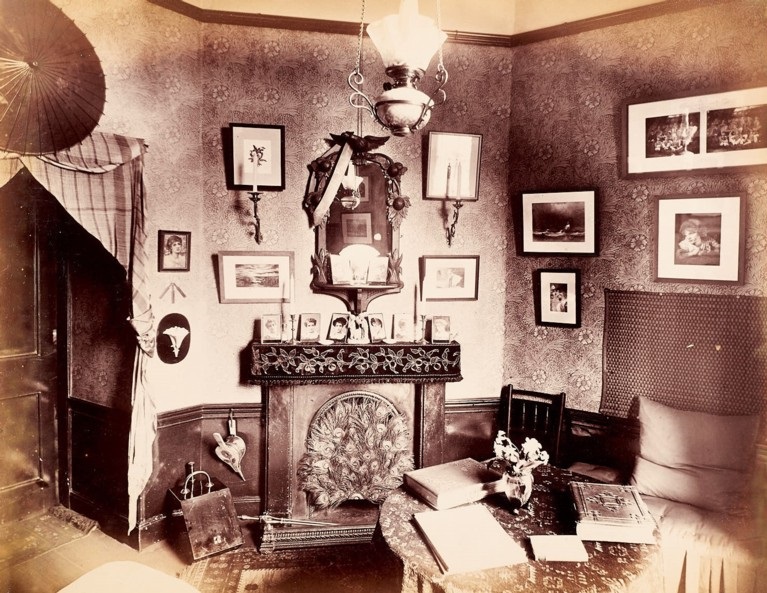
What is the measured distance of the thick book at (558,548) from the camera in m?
1.89

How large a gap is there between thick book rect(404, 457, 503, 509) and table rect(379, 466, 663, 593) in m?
0.10

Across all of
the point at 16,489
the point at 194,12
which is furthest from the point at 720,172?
the point at 16,489

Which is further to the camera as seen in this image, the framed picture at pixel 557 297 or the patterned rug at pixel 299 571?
the framed picture at pixel 557 297

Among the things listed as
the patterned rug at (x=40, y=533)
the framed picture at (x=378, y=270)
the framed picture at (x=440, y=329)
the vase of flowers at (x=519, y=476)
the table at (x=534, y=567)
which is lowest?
the patterned rug at (x=40, y=533)

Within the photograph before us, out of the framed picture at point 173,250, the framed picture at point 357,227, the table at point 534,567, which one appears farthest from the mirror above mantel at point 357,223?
the table at point 534,567

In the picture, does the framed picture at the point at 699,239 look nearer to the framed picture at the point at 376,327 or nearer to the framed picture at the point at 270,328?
the framed picture at the point at 376,327

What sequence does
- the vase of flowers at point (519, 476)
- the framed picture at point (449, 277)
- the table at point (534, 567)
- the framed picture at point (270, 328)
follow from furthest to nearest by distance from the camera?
1. the framed picture at point (449, 277)
2. the framed picture at point (270, 328)
3. the vase of flowers at point (519, 476)
4. the table at point (534, 567)

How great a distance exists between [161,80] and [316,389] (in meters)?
2.31

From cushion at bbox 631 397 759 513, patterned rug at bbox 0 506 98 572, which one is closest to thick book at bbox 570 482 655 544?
cushion at bbox 631 397 759 513

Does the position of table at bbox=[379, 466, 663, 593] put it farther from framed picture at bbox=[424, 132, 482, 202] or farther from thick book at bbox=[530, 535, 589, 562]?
framed picture at bbox=[424, 132, 482, 202]

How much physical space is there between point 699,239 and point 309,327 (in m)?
2.59

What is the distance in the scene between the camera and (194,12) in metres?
3.49

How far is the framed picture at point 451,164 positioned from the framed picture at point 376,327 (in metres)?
0.97

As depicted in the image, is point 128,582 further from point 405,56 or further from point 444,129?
point 444,129
